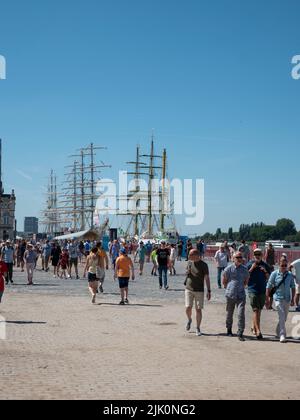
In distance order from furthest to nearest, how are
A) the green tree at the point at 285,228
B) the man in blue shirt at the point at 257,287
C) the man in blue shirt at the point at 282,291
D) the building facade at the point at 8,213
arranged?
the green tree at the point at 285,228 < the building facade at the point at 8,213 < the man in blue shirt at the point at 257,287 < the man in blue shirt at the point at 282,291

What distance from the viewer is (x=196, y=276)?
1231 cm

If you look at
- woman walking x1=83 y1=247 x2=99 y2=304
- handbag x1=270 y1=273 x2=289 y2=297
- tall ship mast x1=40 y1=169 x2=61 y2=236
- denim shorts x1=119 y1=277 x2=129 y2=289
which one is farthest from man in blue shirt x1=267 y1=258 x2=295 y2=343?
tall ship mast x1=40 y1=169 x2=61 y2=236

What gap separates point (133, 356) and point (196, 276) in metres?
2.99

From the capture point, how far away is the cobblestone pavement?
765 centimetres

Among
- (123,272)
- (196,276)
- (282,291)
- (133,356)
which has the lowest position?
(133,356)

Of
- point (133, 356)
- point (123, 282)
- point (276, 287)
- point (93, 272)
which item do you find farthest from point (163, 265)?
point (133, 356)

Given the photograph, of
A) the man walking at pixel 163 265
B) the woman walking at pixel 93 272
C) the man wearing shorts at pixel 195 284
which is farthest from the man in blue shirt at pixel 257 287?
the man walking at pixel 163 265

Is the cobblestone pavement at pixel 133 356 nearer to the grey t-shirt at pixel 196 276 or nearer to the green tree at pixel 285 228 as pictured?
the grey t-shirt at pixel 196 276

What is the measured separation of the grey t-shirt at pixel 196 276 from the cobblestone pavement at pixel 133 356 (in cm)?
93

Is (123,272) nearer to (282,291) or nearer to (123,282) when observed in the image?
(123,282)

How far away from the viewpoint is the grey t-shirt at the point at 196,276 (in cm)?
1226
